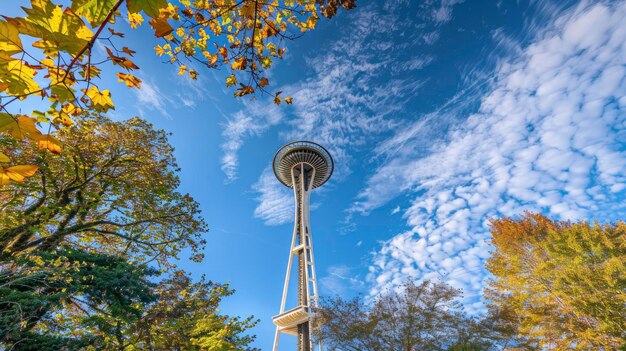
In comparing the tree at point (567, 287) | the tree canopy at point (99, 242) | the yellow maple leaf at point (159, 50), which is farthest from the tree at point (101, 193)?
the tree at point (567, 287)

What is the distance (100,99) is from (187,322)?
37.7ft

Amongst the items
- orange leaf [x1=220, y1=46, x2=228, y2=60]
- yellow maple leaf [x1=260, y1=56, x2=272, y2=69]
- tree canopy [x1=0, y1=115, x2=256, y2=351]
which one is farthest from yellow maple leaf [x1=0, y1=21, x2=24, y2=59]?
tree canopy [x1=0, y1=115, x2=256, y2=351]

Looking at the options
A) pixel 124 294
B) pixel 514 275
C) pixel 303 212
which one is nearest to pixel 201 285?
pixel 124 294

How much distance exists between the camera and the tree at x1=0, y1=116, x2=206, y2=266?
8.28 m

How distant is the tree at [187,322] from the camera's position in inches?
395

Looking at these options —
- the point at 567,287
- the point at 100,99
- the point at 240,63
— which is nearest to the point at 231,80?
the point at 240,63

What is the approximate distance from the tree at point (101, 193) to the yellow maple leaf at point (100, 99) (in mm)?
8503

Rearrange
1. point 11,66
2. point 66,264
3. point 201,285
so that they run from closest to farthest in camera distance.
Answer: point 11,66 → point 66,264 → point 201,285

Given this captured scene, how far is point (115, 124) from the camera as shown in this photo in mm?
9664

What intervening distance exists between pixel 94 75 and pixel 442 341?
14606 millimetres

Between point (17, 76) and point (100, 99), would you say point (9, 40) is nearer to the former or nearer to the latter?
point (17, 76)

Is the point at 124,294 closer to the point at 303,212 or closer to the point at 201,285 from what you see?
the point at 201,285

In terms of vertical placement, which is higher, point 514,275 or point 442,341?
point 514,275

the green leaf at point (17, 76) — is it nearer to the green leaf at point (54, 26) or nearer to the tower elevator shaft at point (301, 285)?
the green leaf at point (54, 26)
